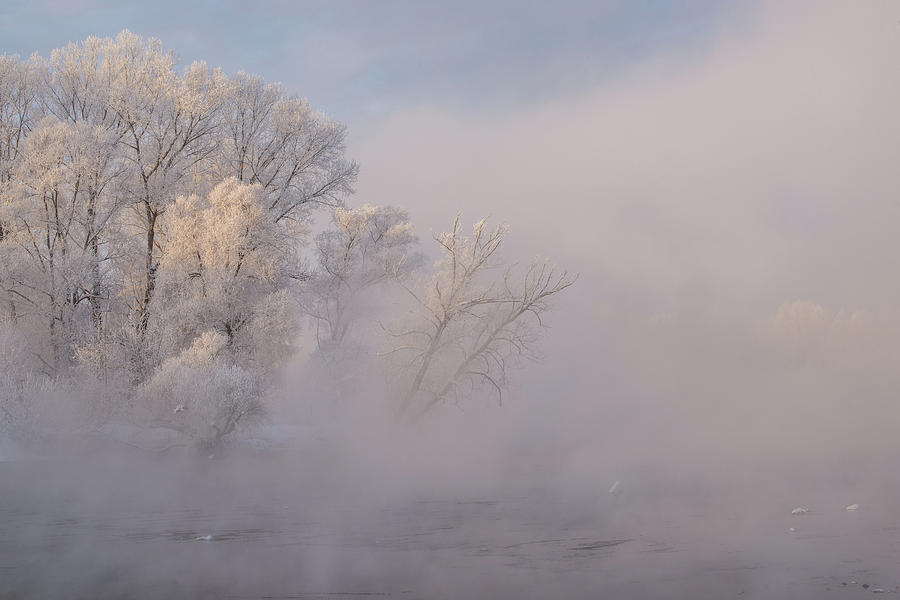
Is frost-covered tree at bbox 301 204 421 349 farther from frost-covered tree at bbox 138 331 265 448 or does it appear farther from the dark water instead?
the dark water

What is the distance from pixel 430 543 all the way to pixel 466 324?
54.7 feet

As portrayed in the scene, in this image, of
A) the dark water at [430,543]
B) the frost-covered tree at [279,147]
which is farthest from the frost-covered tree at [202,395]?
the frost-covered tree at [279,147]

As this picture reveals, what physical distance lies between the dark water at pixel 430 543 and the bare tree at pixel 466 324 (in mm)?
8679

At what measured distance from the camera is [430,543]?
43.4 ft

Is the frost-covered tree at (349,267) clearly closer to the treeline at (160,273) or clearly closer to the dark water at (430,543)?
the treeline at (160,273)

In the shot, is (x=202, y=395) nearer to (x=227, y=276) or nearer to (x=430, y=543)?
(x=227, y=276)

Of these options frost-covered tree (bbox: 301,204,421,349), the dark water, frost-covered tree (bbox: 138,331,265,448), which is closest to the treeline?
frost-covered tree (bbox: 138,331,265,448)

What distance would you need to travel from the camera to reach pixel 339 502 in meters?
18.5

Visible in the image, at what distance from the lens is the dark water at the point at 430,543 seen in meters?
9.95

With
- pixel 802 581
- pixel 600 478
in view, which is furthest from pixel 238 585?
pixel 600 478

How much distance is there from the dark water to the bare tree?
28.5ft

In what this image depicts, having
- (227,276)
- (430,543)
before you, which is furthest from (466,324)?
(430,543)

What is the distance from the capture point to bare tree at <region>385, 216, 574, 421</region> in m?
27.8

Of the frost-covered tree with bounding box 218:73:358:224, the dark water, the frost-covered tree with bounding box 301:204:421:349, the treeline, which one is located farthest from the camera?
the frost-covered tree with bounding box 301:204:421:349
